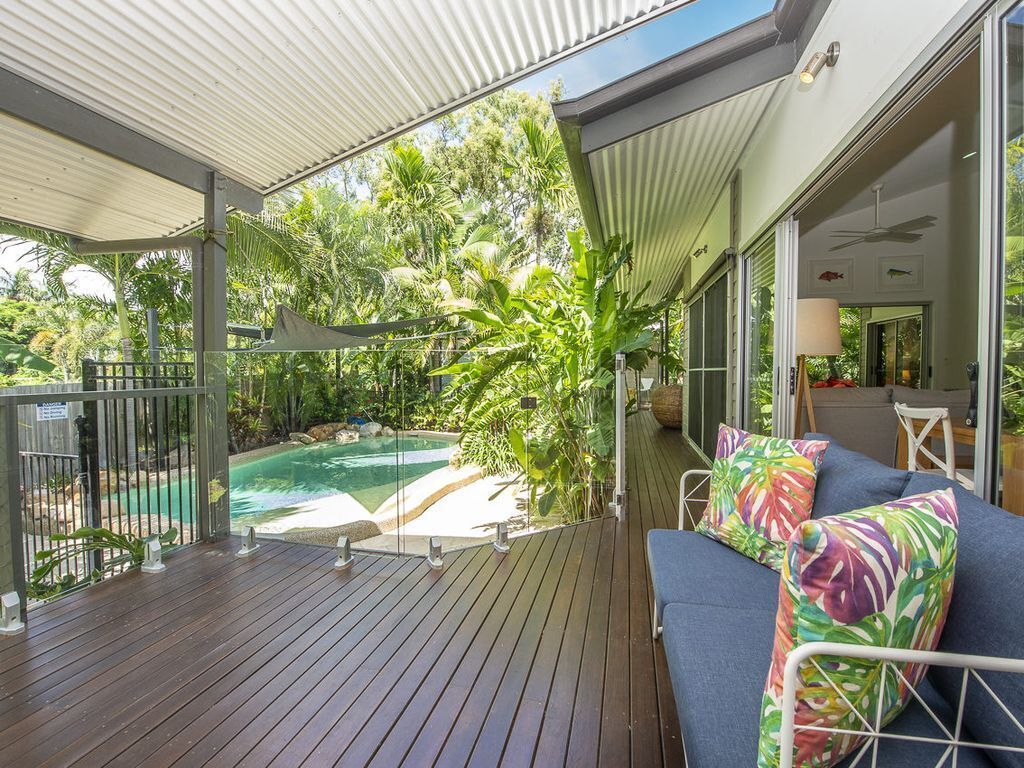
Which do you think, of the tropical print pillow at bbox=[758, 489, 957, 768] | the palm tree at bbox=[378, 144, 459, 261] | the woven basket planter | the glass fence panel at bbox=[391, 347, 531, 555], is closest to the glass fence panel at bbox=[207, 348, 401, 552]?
the glass fence panel at bbox=[391, 347, 531, 555]

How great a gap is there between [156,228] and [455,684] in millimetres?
5510

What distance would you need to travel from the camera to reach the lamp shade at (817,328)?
11.4 ft

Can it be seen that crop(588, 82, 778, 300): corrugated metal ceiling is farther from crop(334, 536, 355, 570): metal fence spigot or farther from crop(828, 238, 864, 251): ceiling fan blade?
crop(334, 536, 355, 570): metal fence spigot

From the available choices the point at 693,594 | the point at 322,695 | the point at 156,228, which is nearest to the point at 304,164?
the point at 156,228

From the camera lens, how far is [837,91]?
106 inches

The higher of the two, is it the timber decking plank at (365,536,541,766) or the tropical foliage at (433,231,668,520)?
the tropical foliage at (433,231,668,520)

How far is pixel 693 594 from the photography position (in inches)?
70.7

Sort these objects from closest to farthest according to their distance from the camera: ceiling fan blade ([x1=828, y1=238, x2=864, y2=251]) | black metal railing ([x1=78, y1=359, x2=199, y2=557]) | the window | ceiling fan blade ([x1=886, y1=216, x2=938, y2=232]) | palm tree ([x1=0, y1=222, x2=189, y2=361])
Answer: black metal railing ([x1=78, y1=359, x2=199, y2=557]), ceiling fan blade ([x1=886, y1=216, x2=938, y2=232]), the window, ceiling fan blade ([x1=828, y1=238, x2=864, y2=251]), palm tree ([x1=0, y1=222, x2=189, y2=361])

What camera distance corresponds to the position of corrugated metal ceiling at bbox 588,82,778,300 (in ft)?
13.2

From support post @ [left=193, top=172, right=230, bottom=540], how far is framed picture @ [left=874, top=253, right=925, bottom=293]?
760 centimetres

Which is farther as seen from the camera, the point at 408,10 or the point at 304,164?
the point at 304,164

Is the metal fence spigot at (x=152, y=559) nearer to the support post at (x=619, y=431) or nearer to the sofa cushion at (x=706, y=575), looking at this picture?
the sofa cushion at (x=706, y=575)

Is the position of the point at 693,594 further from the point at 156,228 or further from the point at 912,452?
the point at 156,228

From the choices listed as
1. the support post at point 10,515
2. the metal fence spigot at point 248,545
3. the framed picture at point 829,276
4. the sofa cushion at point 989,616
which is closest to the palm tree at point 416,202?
the framed picture at point 829,276
